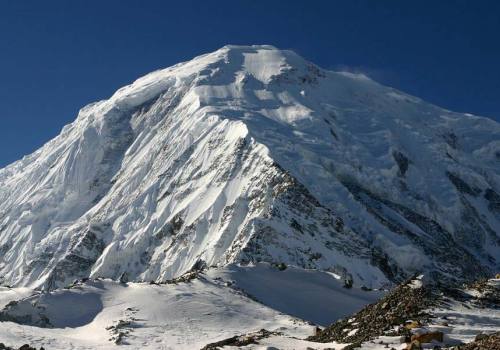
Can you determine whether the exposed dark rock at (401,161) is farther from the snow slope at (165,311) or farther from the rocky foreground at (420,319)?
the rocky foreground at (420,319)

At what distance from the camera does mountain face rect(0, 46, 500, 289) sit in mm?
122000

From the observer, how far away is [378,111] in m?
196

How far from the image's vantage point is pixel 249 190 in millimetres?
129625

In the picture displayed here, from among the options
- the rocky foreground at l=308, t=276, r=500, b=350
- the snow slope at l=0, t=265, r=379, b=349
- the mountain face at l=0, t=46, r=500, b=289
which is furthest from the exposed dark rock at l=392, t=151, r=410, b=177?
the rocky foreground at l=308, t=276, r=500, b=350

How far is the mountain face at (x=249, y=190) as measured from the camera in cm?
12200

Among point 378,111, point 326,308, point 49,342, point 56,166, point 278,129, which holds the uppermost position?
point 378,111

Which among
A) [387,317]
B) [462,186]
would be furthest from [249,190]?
[387,317]

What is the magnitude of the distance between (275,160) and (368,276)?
32439mm

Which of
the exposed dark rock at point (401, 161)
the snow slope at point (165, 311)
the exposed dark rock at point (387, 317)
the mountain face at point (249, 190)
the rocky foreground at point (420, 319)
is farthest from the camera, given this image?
the exposed dark rock at point (401, 161)

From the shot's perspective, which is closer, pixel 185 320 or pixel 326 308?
pixel 185 320

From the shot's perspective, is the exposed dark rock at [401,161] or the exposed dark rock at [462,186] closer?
the exposed dark rock at [401,161]

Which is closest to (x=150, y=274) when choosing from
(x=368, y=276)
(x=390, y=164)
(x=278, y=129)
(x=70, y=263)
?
(x=70, y=263)

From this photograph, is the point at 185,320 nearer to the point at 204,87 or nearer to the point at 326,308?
the point at 326,308

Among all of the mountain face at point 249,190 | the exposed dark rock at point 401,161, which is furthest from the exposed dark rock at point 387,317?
the exposed dark rock at point 401,161
